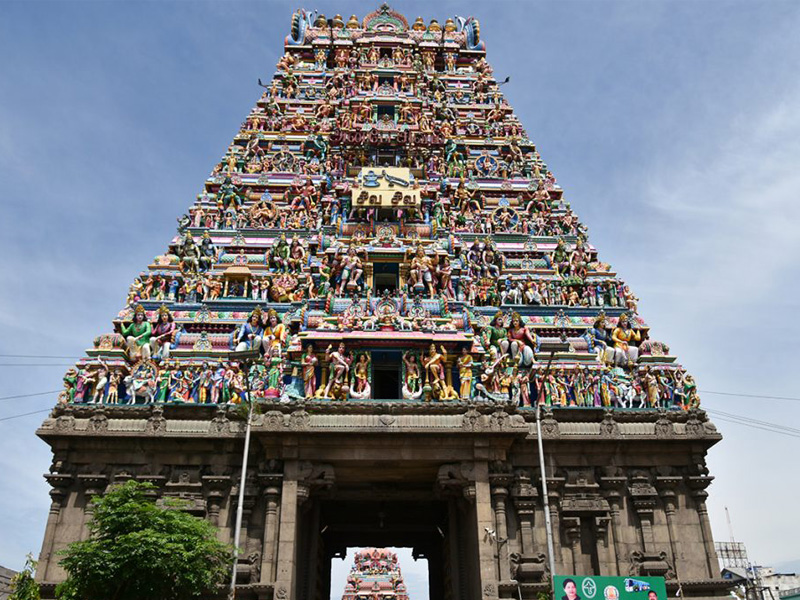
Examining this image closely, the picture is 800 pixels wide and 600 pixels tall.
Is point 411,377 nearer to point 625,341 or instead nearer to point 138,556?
point 625,341

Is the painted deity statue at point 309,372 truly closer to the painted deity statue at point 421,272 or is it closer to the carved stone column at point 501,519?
the painted deity statue at point 421,272

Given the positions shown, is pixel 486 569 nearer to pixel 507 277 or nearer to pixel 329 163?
pixel 507 277

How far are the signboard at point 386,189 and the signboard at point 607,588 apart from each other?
21711 millimetres

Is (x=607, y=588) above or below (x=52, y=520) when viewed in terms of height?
below

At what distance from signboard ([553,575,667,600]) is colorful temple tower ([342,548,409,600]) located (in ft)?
131

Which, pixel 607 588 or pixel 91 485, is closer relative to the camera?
pixel 607 588

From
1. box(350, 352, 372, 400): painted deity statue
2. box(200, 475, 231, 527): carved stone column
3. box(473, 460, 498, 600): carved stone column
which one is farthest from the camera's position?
box(350, 352, 372, 400): painted deity statue

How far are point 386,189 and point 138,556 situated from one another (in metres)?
23.3

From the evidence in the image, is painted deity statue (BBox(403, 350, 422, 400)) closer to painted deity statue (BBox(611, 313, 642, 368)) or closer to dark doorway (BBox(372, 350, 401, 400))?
dark doorway (BBox(372, 350, 401, 400))

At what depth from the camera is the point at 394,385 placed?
3212 centimetres

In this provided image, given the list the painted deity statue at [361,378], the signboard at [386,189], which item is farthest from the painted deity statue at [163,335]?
the signboard at [386,189]

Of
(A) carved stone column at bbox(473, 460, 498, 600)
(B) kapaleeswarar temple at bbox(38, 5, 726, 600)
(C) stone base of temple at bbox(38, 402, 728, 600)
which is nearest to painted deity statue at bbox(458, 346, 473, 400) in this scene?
(B) kapaleeswarar temple at bbox(38, 5, 726, 600)

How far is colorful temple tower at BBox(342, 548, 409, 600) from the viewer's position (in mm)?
58125

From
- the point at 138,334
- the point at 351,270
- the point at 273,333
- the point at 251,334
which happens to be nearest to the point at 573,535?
the point at 273,333
